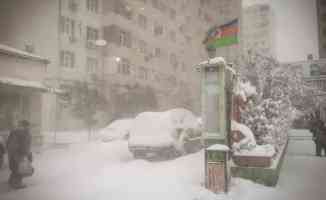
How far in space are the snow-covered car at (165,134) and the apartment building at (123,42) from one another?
17 cm

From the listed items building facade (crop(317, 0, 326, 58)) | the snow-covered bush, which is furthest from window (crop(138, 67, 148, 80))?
building facade (crop(317, 0, 326, 58))

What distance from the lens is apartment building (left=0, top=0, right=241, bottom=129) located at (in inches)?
135

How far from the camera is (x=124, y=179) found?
3.46 metres

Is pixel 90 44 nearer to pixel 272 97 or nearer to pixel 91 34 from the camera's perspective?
pixel 91 34

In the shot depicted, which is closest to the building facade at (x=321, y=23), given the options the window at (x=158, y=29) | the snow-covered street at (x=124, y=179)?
the snow-covered street at (x=124, y=179)

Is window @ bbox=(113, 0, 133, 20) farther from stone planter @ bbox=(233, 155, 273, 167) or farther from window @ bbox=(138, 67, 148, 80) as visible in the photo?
stone planter @ bbox=(233, 155, 273, 167)

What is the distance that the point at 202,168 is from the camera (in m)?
3.57

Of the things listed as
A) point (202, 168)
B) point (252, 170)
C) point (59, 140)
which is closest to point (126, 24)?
point (59, 140)

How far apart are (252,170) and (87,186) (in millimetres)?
2071

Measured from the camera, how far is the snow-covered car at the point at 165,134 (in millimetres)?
3768

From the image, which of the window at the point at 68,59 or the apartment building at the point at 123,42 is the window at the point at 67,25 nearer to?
the apartment building at the point at 123,42

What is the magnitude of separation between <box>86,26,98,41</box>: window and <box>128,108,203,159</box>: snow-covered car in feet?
3.78

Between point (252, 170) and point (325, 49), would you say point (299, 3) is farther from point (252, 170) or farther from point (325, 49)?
point (252, 170)

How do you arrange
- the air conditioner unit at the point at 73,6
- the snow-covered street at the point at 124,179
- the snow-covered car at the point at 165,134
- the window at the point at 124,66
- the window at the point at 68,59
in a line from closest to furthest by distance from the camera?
the snow-covered street at the point at 124,179 < the window at the point at 68,59 < the air conditioner unit at the point at 73,6 < the window at the point at 124,66 < the snow-covered car at the point at 165,134
